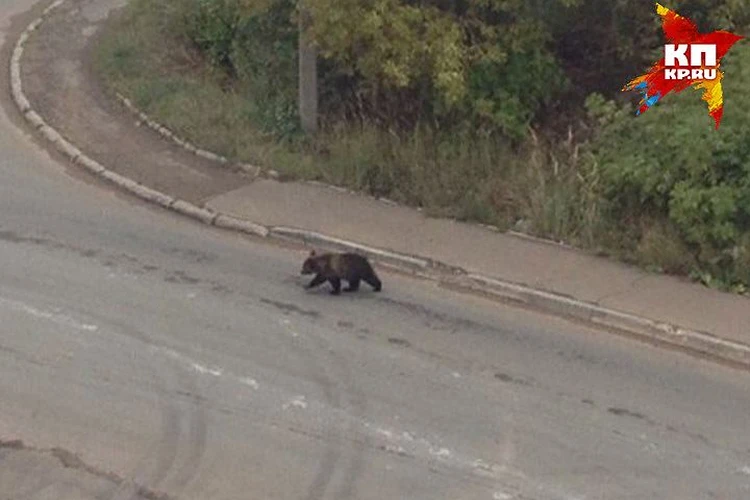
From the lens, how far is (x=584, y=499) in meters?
7.66

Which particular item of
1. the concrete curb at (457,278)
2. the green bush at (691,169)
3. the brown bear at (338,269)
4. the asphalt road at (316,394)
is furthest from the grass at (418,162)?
the brown bear at (338,269)

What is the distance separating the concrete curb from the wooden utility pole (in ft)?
4.02

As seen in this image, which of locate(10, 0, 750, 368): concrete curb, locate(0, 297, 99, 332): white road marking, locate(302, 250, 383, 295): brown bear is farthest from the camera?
locate(302, 250, 383, 295): brown bear

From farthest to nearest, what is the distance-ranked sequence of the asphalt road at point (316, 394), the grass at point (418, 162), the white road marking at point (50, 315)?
the grass at point (418, 162), the white road marking at point (50, 315), the asphalt road at point (316, 394)

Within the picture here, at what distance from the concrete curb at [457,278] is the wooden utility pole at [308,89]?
1.22 metres

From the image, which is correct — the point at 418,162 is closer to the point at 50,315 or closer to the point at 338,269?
the point at 338,269

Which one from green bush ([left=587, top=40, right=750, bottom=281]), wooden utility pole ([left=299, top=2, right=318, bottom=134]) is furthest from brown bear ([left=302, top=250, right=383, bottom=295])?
wooden utility pole ([left=299, top=2, right=318, bottom=134])

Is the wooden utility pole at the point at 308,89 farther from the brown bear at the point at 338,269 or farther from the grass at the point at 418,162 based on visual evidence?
the brown bear at the point at 338,269

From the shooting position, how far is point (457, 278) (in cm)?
1188

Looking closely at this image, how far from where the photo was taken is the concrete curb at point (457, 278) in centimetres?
1037

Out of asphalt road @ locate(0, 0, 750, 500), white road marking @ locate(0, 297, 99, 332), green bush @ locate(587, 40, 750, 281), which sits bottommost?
asphalt road @ locate(0, 0, 750, 500)

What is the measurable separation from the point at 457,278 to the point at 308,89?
16.1 feet

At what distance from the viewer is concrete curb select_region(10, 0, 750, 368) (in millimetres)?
10367

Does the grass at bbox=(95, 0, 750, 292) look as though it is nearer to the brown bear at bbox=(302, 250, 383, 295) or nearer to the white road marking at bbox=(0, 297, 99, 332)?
the brown bear at bbox=(302, 250, 383, 295)
